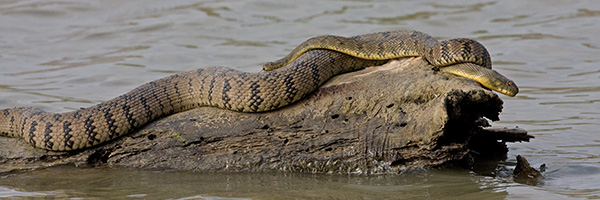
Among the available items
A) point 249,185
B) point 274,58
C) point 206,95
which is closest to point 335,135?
point 249,185

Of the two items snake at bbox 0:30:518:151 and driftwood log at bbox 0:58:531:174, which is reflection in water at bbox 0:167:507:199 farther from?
snake at bbox 0:30:518:151

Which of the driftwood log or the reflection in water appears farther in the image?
the driftwood log

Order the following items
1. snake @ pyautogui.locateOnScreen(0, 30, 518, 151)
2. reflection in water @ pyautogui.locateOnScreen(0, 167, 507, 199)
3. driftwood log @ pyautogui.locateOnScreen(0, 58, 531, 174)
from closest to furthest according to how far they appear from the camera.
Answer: reflection in water @ pyautogui.locateOnScreen(0, 167, 507, 199) < driftwood log @ pyautogui.locateOnScreen(0, 58, 531, 174) < snake @ pyautogui.locateOnScreen(0, 30, 518, 151)

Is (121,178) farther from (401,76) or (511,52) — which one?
(511,52)

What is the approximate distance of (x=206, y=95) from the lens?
8.92 m

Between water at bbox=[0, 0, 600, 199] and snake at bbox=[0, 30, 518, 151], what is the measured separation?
0.47 meters

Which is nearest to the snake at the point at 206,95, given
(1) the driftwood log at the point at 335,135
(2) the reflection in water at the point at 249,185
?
(1) the driftwood log at the point at 335,135

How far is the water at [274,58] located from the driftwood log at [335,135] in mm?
189

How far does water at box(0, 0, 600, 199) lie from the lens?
8.00 m

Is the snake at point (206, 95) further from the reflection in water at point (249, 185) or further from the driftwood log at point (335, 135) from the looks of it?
the reflection in water at point (249, 185)

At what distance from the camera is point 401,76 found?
842 cm

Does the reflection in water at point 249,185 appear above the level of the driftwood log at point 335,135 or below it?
below

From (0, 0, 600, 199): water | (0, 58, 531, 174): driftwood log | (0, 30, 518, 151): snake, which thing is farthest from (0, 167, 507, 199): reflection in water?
(0, 30, 518, 151): snake

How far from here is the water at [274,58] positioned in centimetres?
800
